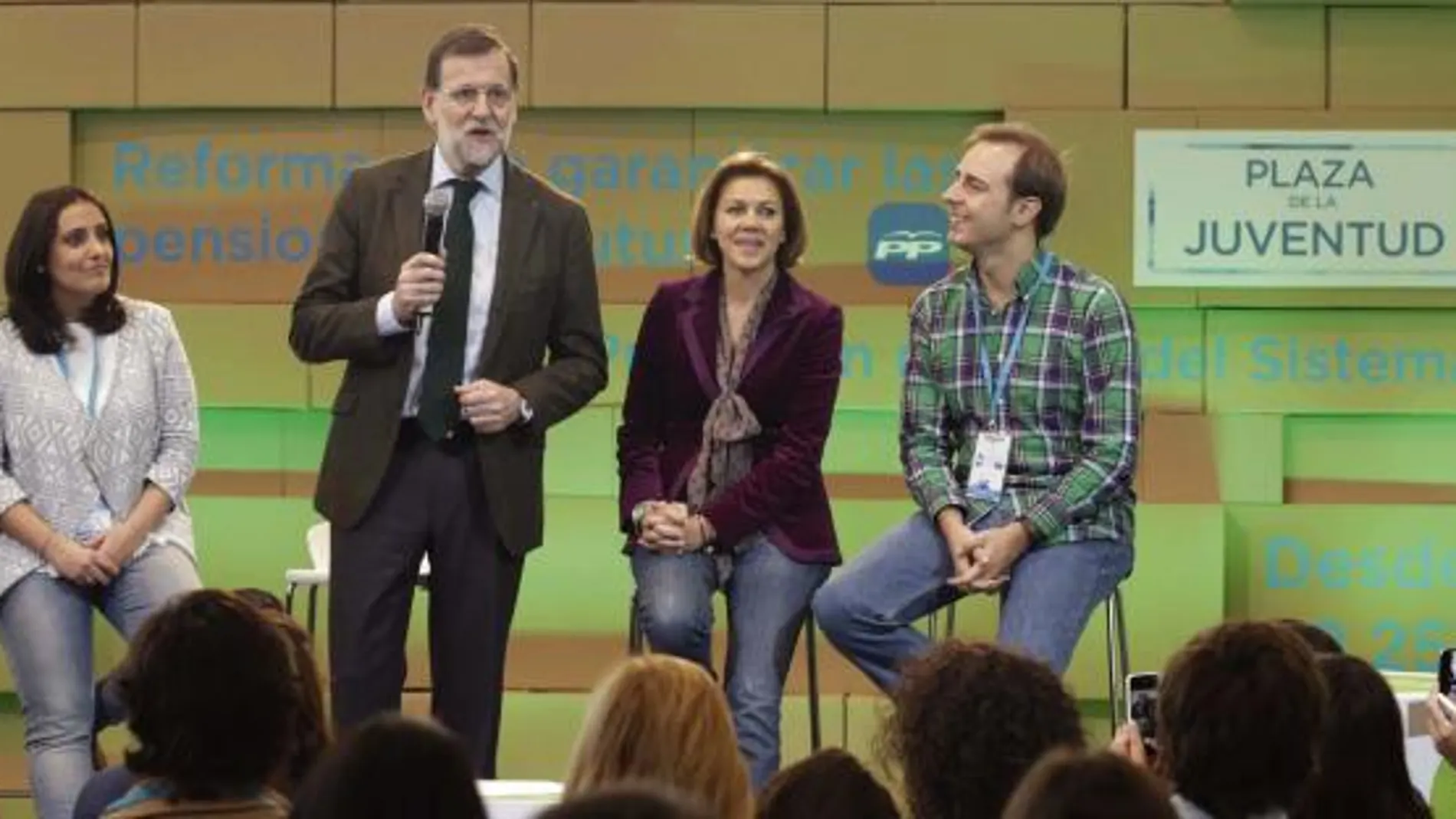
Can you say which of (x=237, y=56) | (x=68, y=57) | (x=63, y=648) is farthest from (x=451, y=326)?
(x=68, y=57)

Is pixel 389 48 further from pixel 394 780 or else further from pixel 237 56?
pixel 394 780

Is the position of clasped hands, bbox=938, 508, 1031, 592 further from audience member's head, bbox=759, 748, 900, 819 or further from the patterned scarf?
audience member's head, bbox=759, 748, 900, 819

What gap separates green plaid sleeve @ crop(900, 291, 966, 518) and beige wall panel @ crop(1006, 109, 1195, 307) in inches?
74.5

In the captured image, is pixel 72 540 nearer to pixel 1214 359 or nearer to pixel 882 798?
pixel 882 798

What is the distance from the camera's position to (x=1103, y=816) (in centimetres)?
228

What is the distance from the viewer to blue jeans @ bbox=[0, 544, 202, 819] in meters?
4.97

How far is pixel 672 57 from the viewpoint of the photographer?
284 inches

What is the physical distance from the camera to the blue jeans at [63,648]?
4.97m

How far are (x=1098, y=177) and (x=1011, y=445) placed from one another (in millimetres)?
2174

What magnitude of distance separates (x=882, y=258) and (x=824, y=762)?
14.0 feet

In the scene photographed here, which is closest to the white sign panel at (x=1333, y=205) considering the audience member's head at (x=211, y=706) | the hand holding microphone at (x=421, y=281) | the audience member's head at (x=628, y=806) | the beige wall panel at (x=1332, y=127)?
the beige wall panel at (x=1332, y=127)

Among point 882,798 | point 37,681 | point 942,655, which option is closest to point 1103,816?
point 882,798

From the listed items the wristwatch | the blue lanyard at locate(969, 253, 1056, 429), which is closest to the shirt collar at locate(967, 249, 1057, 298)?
the blue lanyard at locate(969, 253, 1056, 429)

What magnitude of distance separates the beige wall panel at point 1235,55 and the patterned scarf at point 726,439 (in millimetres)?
2273
